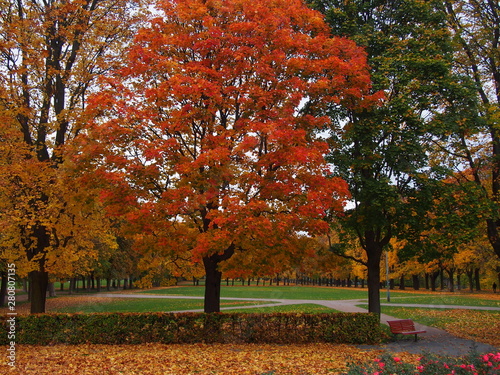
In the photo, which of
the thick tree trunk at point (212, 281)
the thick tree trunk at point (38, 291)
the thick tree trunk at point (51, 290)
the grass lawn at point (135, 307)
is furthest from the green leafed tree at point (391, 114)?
the thick tree trunk at point (51, 290)

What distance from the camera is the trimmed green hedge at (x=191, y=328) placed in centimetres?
1209

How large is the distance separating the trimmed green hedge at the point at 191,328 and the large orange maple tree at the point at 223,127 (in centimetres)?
190

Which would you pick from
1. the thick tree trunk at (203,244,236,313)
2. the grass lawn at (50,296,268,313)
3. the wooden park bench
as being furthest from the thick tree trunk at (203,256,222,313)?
the grass lawn at (50,296,268,313)

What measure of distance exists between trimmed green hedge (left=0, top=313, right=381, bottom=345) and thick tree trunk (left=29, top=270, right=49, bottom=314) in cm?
223

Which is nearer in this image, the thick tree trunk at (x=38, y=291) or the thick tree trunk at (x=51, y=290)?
the thick tree trunk at (x=38, y=291)

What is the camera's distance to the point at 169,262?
13453mm

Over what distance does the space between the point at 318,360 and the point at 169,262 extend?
5.94 metres

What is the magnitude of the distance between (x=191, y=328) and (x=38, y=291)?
6.09 metres

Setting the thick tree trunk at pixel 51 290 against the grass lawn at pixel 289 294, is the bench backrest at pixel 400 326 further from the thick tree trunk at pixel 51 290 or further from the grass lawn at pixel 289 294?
the thick tree trunk at pixel 51 290

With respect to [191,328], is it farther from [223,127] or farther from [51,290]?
[51,290]

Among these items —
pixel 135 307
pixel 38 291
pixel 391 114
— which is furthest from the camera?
pixel 135 307

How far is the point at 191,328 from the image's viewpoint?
12391mm

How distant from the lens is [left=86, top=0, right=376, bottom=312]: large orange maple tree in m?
10.4

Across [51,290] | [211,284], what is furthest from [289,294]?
[211,284]
